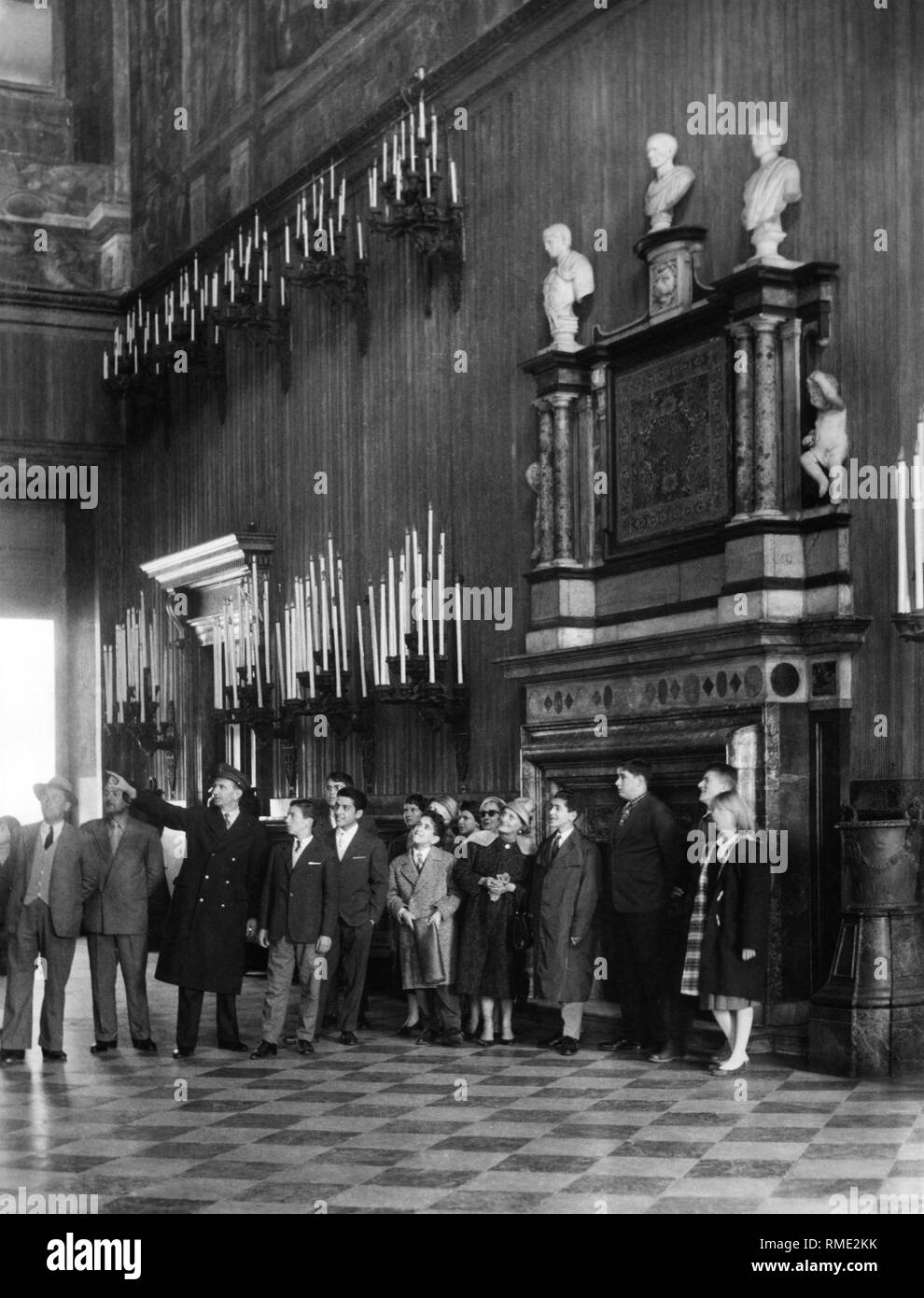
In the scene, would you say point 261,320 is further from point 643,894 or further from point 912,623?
point 912,623

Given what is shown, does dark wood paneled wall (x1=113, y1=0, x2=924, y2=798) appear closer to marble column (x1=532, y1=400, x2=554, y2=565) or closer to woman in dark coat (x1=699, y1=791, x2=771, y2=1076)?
marble column (x1=532, y1=400, x2=554, y2=565)

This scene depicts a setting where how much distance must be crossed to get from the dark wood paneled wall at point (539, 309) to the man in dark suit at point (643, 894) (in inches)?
45.1

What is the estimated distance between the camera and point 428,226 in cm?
1252

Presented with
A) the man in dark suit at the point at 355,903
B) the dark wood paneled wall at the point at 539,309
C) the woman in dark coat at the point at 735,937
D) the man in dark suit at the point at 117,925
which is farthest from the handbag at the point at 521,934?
the man in dark suit at the point at 117,925

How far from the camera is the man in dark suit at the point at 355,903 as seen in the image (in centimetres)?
1041

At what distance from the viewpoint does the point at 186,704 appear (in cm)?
1784

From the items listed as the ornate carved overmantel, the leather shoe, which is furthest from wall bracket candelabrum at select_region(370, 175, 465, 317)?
the leather shoe

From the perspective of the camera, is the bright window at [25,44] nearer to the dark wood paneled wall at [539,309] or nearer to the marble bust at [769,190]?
the dark wood paneled wall at [539,309]

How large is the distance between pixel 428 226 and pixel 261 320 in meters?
3.18

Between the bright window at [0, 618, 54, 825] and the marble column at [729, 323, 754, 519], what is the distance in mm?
11825

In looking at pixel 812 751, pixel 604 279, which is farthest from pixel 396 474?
pixel 812 751

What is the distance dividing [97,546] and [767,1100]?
1308cm

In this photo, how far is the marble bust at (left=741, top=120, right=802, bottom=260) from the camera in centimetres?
961

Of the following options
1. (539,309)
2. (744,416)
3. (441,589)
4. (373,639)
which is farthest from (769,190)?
(373,639)
